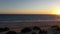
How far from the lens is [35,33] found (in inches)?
509

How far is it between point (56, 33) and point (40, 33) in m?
1.50

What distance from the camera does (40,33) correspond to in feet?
42.2

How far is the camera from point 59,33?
11.8m

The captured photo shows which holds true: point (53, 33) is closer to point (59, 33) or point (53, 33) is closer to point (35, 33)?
point (59, 33)

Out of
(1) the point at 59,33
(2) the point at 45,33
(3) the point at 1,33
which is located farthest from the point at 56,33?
(3) the point at 1,33

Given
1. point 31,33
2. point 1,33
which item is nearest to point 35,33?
point 31,33

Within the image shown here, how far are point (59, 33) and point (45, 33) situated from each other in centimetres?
154

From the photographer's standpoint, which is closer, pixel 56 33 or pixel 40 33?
pixel 56 33

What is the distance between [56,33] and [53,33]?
13.2 inches

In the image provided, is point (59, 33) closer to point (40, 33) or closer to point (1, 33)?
point (40, 33)

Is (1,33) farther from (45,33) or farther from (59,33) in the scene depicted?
(59,33)

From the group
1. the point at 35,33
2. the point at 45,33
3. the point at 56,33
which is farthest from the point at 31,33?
the point at 56,33

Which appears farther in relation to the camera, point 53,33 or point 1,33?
point 1,33

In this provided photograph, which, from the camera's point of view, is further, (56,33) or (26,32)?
(26,32)
